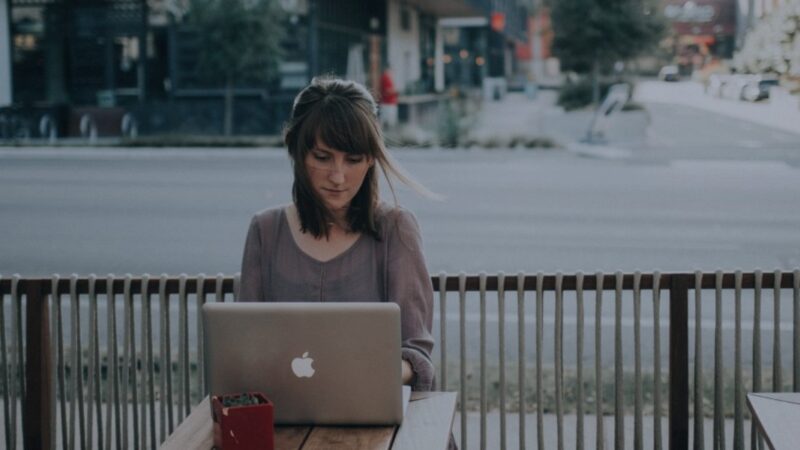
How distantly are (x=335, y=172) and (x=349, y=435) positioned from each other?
85cm

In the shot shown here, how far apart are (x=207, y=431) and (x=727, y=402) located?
4.02 metres

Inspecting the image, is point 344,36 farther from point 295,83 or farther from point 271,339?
point 271,339

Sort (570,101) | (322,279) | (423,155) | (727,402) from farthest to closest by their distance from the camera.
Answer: (570,101), (423,155), (727,402), (322,279)

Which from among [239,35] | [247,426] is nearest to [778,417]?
[247,426]

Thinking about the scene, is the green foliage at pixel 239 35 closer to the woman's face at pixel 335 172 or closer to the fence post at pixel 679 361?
the fence post at pixel 679 361

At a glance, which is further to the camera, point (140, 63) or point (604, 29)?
point (604, 29)

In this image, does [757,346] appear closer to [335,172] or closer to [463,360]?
[463,360]

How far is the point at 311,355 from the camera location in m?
2.62

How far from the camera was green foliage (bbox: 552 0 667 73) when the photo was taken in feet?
93.6

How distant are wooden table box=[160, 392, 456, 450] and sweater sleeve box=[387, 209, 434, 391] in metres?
→ 0.27

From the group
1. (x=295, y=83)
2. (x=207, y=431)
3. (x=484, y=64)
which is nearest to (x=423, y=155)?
(x=295, y=83)

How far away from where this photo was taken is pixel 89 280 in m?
4.21

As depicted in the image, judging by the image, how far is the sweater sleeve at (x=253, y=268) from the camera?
3.39 metres

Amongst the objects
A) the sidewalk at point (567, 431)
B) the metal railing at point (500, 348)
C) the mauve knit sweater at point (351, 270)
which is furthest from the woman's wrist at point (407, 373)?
the sidewalk at point (567, 431)
